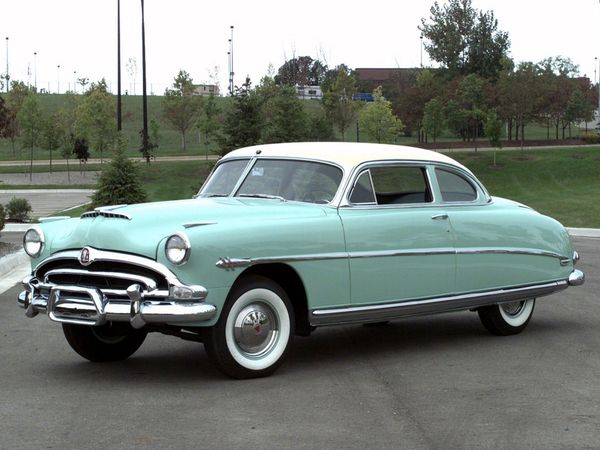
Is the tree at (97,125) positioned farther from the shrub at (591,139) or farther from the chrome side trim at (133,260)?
the chrome side trim at (133,260)

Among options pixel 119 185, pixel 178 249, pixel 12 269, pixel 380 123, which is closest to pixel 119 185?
pixel 119 185

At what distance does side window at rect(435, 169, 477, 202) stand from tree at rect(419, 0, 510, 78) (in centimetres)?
6810

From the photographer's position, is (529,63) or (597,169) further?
(529,63)

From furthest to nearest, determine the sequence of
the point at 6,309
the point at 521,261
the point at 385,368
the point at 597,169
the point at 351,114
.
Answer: the point at 351,114
the point at 597,169
the point at 6,309
the point at 521,261
the point at 385,368

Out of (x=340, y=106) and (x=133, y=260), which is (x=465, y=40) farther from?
(x=133, y=260)

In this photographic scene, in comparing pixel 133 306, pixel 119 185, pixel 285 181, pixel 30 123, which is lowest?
pixel 133 306

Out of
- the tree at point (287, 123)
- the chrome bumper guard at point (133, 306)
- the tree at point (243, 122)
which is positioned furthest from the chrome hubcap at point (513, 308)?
the tree at point (287, 123)

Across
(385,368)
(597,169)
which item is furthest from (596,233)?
(597,169)

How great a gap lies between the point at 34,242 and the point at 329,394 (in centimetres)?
254

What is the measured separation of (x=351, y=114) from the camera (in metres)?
54.1

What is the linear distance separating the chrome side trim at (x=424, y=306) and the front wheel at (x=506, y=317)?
0.24 m

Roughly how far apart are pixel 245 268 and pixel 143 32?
44.7m

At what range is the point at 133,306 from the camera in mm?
6770

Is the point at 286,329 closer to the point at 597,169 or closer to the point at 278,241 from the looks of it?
the point at 278,241
